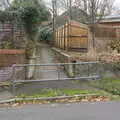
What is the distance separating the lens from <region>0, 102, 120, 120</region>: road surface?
20.6ft

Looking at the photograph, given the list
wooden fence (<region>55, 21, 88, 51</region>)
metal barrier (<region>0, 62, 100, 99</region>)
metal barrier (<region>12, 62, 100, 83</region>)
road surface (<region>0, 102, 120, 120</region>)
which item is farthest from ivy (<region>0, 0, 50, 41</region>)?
road surface (<region>0, 102, 120, 120</region>)

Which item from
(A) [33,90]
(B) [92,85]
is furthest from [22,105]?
(B) [92,85]

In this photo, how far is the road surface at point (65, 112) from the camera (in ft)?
20.6

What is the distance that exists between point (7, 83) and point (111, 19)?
799 inches

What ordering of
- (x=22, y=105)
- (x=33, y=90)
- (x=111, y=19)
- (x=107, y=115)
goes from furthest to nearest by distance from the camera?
(x=111, y=19), (x=33, y=90), (x=22, y=105), (x=107, y=115)

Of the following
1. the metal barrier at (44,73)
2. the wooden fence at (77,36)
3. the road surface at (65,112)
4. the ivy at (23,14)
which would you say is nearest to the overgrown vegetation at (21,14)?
the ivy at (23,14)

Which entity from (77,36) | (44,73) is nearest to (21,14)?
(77,36)

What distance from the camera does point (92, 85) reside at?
9.90 m

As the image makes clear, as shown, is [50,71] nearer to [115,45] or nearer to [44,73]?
[44,73]

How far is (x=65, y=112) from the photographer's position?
22.0ft

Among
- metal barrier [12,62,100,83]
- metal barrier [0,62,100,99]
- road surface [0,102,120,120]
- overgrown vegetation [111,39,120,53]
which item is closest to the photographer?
road surface [0,102,120,120]

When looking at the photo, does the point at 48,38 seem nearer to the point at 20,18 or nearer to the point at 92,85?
the point at 20,18

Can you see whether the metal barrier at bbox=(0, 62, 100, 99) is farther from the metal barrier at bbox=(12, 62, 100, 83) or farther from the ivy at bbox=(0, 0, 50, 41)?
the ivy at bbox=(0, 0, 50, 41)

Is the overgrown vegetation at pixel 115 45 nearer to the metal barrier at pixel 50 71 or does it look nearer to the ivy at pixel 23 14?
the ivy at pixel 23 14
